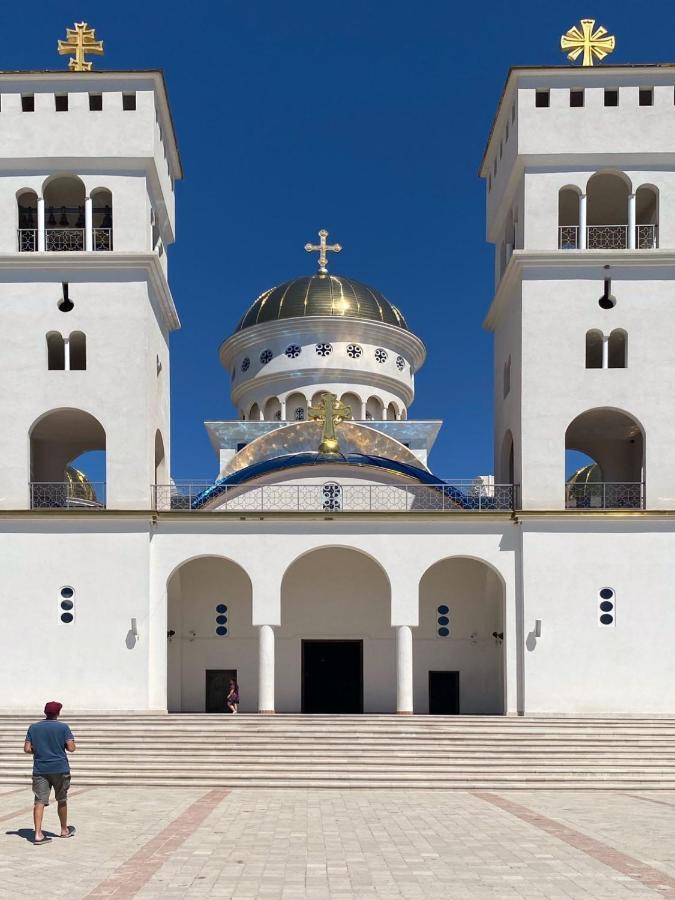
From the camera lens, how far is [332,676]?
2398 cm

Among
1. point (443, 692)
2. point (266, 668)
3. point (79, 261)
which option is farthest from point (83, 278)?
point (443, 692)

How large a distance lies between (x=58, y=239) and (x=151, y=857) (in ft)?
53.5

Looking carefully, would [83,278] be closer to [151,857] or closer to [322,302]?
[322,302]

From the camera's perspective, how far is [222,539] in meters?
21.3

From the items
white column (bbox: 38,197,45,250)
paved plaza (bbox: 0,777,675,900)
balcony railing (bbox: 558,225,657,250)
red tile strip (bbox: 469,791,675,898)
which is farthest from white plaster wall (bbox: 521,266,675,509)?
white column (bbox: 38,197,45,250)

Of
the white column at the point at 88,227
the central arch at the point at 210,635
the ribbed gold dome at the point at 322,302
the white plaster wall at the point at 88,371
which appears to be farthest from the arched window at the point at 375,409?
the white column at the point at 88,227

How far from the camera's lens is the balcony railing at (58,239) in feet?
73.4

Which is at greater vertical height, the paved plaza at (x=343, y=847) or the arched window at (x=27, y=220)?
the arched window at (x=27, y=220)

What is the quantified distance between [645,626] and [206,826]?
11.6m

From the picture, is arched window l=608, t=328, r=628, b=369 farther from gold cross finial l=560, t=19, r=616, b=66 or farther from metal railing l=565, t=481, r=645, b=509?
gold cross finial l=560, t=19, r=616, b=66

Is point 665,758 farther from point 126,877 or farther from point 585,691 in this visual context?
point 126,877

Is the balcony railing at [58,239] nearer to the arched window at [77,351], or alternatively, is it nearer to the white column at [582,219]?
the arched window at [77,351]

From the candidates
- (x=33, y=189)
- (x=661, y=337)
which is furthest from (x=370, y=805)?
(x=33, y=189)

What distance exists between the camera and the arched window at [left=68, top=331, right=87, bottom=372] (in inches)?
869
